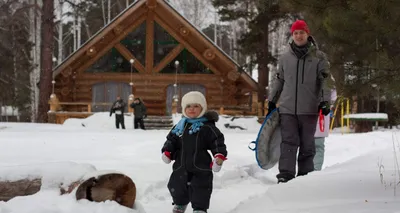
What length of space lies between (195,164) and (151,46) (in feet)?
62.1

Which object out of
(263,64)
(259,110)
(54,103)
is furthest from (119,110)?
(263,64)

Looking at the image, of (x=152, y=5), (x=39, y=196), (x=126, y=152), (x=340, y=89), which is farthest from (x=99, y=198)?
(x=152, y=5)

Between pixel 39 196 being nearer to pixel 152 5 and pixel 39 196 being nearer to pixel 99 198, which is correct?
pixel 99 198

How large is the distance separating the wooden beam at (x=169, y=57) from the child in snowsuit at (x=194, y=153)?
18.3 meters

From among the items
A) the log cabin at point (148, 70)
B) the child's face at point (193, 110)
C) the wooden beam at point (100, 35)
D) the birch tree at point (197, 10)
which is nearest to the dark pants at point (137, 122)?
the log cabin at point (148, 70)

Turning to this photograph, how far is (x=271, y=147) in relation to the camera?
18.0 ft

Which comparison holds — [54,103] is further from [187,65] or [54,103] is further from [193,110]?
[193,110]

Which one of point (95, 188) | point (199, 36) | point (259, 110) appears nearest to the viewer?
point (95, 188)

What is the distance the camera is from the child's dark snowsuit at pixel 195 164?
14.0ft

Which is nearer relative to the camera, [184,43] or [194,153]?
[194,153]

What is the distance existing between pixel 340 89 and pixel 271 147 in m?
1.56

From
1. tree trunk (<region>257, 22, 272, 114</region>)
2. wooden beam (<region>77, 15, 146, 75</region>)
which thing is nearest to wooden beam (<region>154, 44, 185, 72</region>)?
wooden beam (<region>77, 15, 146, 75</region>)

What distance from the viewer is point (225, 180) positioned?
6797mm

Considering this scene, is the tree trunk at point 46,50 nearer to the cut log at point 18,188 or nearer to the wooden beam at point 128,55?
the wooden beam at point 128,55
